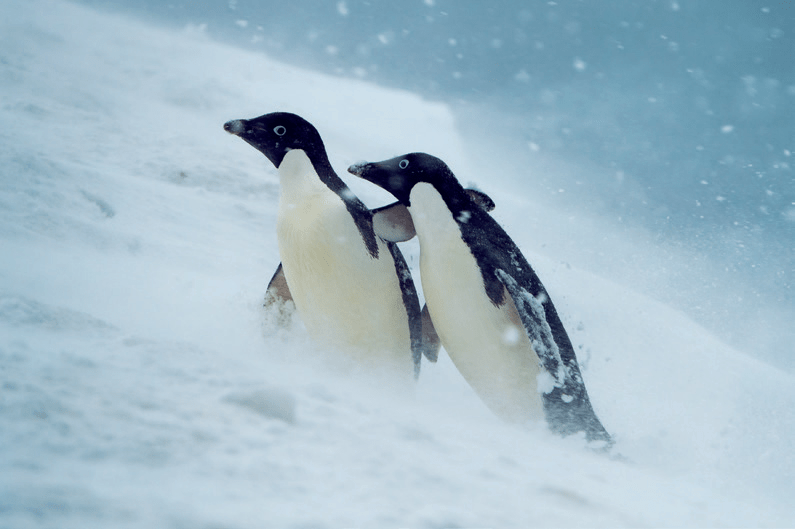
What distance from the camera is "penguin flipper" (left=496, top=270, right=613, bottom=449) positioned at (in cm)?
203

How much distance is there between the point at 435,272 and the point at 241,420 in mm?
1299

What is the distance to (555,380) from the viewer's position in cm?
204

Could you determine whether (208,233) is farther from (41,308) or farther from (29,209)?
(41,308)

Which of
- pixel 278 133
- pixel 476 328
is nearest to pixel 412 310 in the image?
pixel 476 328

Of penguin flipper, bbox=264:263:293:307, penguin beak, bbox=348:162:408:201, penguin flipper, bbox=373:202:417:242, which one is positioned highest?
penguin beak, bbox=348:162:408:201

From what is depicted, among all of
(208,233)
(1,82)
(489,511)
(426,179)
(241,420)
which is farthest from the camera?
Answer: (1,82)

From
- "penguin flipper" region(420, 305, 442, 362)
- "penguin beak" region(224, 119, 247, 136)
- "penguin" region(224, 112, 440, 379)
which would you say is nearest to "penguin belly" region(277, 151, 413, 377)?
"penguin" region(224, 112, 440, 379)

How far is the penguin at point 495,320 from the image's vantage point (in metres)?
2.04

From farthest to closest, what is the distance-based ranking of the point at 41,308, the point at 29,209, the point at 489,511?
the point at 29,209 < the point at 41,308 < the point at 489,511

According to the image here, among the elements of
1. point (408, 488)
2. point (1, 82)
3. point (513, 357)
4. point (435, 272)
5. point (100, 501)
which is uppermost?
point (1, 82)

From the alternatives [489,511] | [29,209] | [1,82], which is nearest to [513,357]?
[489,511]

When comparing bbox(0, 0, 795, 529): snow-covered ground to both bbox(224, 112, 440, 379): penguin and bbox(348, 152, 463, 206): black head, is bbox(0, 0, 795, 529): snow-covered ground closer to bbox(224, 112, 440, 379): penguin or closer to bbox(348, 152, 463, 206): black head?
bbox(224, 112, 440, 379): penguin

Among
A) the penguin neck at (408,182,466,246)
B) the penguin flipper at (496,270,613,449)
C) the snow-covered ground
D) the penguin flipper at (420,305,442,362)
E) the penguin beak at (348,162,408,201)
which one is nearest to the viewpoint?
the snow-covered ground

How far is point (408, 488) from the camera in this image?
86cm
